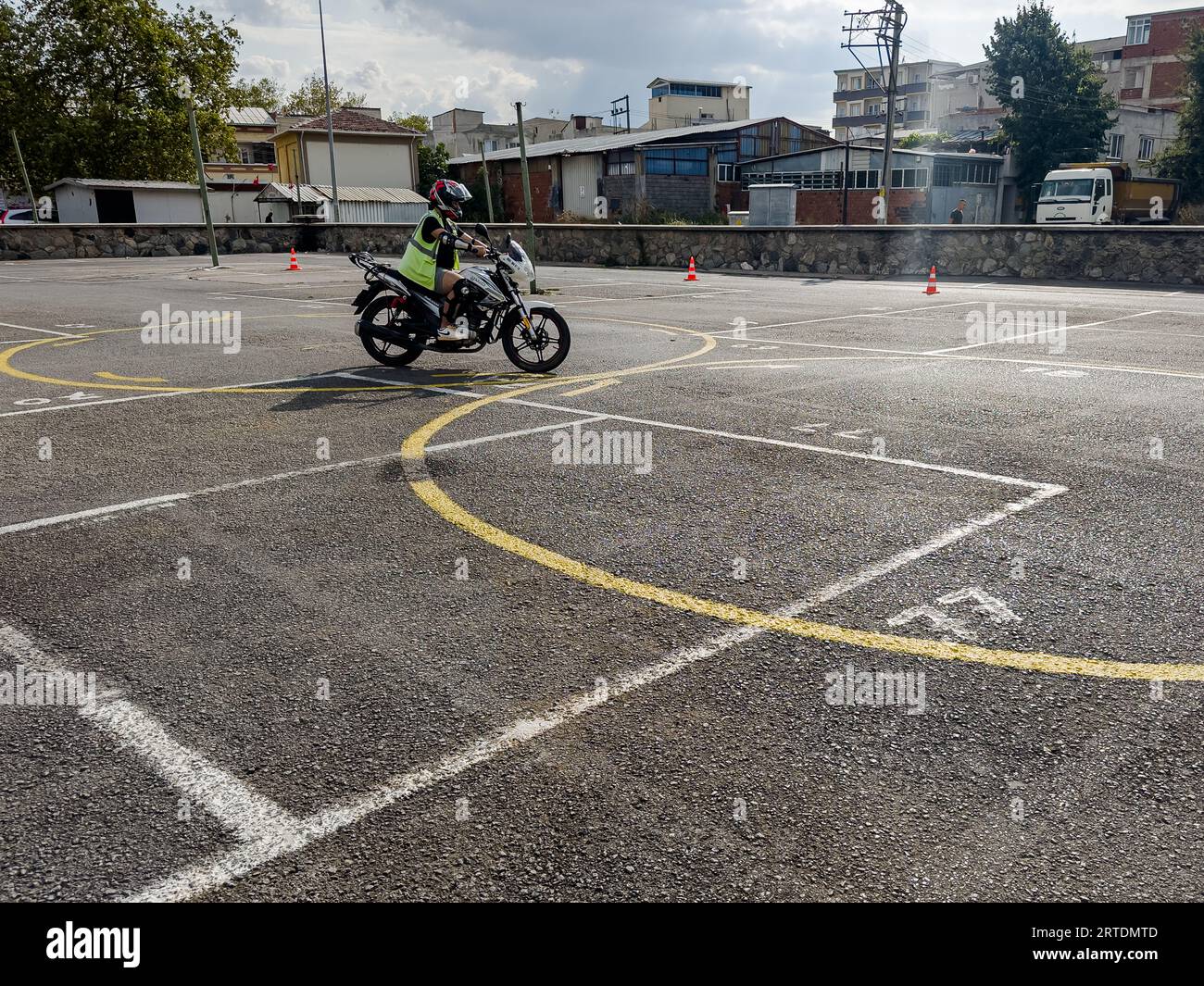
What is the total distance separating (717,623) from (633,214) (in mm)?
54278

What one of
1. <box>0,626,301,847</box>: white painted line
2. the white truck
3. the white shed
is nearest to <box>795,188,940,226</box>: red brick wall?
the white truck

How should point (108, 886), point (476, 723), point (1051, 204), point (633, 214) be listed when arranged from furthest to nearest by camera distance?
point (633, 214)
point (1051, 204)
point (476, 723)
point (108, 886)

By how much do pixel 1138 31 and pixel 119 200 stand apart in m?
70.2

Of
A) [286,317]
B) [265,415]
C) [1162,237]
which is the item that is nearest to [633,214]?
[1162,237]

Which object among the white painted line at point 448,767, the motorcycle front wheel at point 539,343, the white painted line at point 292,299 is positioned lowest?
the white painted line at point 448,767

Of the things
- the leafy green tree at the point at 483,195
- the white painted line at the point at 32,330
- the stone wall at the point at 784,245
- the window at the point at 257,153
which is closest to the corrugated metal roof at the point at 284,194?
the leafy green tree at the point at 483,195

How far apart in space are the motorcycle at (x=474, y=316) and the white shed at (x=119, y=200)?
163 feet

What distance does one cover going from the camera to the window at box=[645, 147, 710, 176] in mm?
57719

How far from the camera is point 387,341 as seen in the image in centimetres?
1105

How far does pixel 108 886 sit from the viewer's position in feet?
9.05

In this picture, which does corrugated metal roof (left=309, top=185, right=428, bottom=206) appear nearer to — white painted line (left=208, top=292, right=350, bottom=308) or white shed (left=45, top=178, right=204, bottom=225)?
white shed (left=45, top=178, right=204, bottom=225)

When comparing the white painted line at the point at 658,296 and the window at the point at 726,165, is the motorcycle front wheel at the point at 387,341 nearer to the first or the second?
the white painted line at the point at 658,296

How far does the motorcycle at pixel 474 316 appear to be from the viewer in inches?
419
